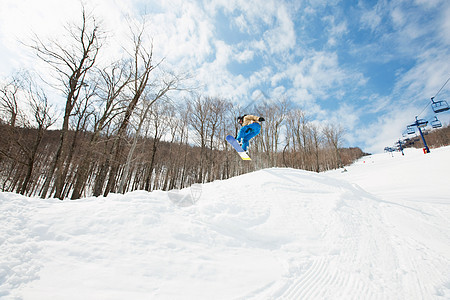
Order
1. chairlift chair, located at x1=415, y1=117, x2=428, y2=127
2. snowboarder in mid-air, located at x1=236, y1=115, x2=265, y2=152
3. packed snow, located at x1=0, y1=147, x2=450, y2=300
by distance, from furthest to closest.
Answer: chairlift chair, located at x1=415, y1=117, x2=428, y2=127 < snowboarder in mid-air, located at x1=236, y1=115, x2=265, y2=152 < packed snow, located at x1=0, y1=147, x2=450, y2=300

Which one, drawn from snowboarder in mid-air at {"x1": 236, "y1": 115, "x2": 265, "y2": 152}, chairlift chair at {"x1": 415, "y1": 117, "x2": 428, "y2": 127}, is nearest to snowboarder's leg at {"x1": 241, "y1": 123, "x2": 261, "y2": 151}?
snowboarder in mid-air at {"x1": 236, "y1": 115, "x2": 265, "y2": 152}

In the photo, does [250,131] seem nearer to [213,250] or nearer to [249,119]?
[249,119]

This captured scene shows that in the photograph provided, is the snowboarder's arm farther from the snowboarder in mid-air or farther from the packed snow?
the packed snow

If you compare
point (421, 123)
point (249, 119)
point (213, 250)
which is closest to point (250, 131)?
point (249, 119)

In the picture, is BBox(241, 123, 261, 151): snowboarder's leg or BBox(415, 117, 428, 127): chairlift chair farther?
BBox(415, 117, 428, 127): chairlift chair

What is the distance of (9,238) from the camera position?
2.20 metres

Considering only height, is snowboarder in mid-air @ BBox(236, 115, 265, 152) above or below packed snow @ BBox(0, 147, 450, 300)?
above

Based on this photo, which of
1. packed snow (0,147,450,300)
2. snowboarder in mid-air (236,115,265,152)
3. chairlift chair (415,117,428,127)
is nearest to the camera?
packed snow (0,147,450,300)

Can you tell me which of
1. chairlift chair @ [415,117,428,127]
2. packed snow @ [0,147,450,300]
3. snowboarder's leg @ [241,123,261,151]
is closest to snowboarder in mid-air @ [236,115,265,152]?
snowboarder's leg @ [241,123,261,151]

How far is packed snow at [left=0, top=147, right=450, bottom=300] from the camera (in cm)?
192

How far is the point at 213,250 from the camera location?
2.78m

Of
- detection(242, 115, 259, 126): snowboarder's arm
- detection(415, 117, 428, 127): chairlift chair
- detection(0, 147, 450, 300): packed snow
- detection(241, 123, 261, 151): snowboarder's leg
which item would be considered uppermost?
detection(415, 117, 428, 127): chairlift chair

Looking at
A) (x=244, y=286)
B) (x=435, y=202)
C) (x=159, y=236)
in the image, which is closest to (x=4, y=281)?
(x=159, y=236)

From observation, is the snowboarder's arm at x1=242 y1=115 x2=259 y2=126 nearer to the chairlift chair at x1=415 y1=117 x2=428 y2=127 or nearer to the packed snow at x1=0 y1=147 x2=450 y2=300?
the packed snow at x1=0 y1=147 x2=450 y2=300
